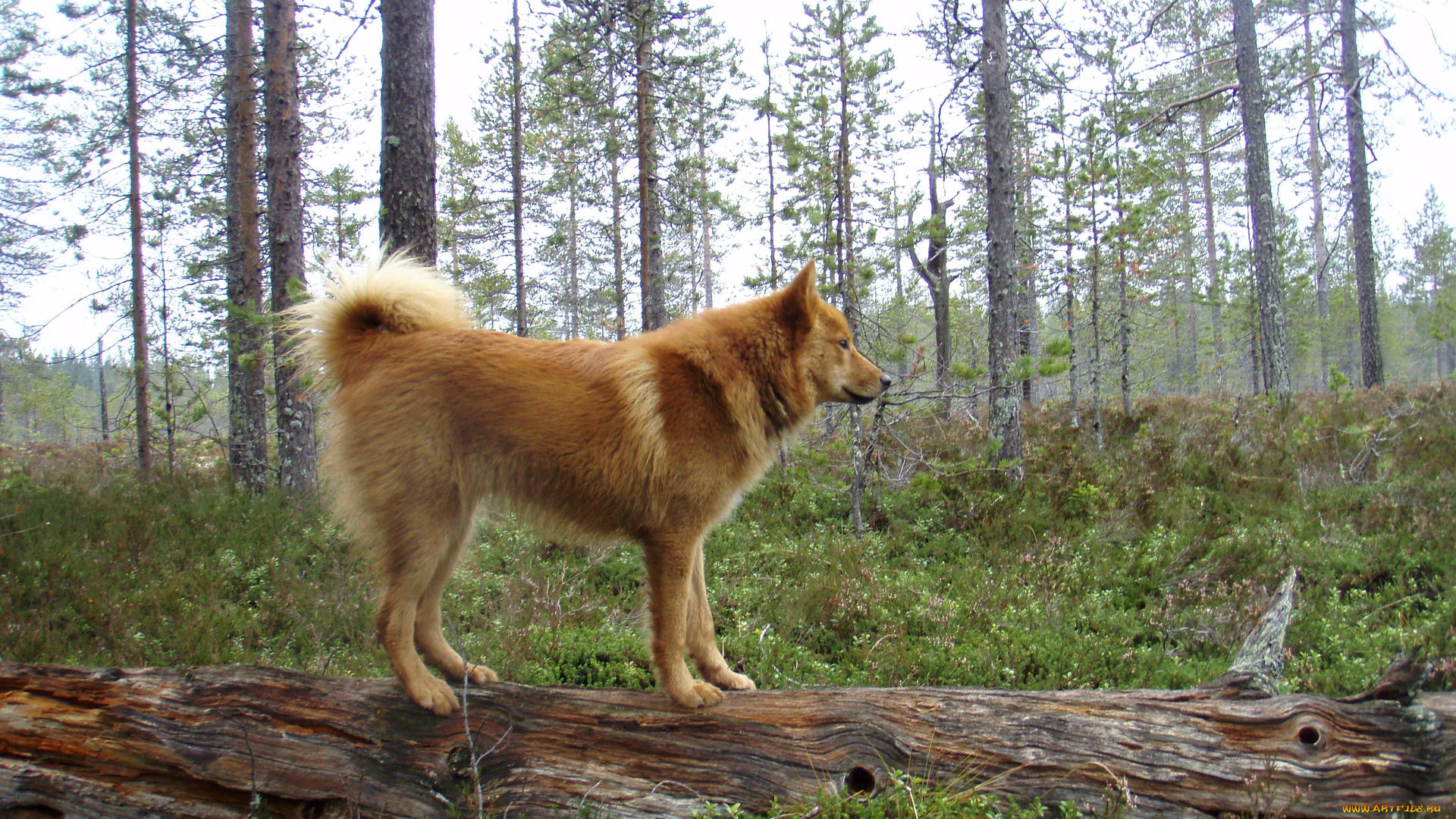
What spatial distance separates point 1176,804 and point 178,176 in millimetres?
14286

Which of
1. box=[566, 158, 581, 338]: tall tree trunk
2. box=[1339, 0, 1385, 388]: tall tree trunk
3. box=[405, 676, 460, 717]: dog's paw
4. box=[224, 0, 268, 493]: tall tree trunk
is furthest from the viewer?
box=[566, 158, 581, 338]: tall tree trunk

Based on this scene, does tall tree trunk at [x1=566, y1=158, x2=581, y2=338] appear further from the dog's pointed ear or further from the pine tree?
the pine tree

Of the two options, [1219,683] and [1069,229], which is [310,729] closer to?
[1219,683]

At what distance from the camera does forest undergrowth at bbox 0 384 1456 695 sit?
521 centimetres

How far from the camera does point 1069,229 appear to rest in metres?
15.4

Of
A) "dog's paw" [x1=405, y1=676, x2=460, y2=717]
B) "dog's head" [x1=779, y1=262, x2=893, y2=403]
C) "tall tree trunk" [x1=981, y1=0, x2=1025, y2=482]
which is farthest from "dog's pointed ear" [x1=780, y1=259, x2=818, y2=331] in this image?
"tall tree trunk" [x1=981, y1=0, x2=1025, y2=482]

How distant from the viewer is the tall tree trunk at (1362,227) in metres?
15.5

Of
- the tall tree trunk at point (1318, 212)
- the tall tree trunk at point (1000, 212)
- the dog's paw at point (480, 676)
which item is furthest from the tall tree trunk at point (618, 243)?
the tall tree trunk at point (1318, 212)

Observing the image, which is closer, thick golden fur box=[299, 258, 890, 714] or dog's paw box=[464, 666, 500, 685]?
thick golden fur box=[299, 258, 890, 714]

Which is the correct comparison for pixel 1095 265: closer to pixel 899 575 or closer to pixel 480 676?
pixel 899 575

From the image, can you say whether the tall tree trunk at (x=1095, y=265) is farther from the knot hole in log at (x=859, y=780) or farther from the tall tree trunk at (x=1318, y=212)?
the knot hole in log at (x=859, y=780)

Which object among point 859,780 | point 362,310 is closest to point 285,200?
point 362,310

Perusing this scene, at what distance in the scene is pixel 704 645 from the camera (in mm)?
4031

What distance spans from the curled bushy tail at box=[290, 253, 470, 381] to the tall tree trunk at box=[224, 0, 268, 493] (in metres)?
6.42
